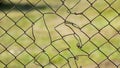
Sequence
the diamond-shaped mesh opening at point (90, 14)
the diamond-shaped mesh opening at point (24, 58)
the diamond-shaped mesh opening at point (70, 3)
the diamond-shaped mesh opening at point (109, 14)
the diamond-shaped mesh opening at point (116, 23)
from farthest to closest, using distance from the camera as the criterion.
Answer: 1. the diamond-shaped mesh opening at point (70, 3)
2. the diamond-shaped mesh opening at point (90, 14)
3. the diamond-shaped mesh opening at point (109, 14)
4. the diamond-shaped mesh opening at point (116, 23)
5. the diamond-shaped mesh opening at point (24, 58)

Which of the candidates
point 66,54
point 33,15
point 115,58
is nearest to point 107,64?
point 115,58

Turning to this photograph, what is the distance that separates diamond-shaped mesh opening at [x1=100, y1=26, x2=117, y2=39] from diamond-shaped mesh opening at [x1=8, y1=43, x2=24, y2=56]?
1.11m

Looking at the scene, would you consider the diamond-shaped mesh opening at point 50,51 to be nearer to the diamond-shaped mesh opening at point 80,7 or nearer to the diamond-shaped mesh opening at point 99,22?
the diamond-shaped mesh opening at point 99,22

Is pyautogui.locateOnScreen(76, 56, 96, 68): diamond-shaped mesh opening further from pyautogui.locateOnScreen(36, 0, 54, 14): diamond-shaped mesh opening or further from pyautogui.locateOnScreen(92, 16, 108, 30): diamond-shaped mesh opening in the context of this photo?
pyautogui.locateOnScreen(36, 0, 54, 14): diamond-shaped mesh opening

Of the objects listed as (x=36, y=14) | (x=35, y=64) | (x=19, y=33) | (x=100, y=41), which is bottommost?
(x=35, y=64)

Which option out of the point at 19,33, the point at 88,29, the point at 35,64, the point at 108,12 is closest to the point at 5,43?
the point at 19,33

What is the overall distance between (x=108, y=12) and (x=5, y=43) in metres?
1.60

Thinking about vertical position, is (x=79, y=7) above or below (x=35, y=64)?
above

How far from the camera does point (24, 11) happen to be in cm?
607

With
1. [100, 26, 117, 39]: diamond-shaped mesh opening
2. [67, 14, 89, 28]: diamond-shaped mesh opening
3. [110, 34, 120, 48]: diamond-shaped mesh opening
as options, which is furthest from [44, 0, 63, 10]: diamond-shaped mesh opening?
[110, 34, 120, 48]: diamond-shaped mesh opening

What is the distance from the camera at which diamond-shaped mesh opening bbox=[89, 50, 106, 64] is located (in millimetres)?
4906

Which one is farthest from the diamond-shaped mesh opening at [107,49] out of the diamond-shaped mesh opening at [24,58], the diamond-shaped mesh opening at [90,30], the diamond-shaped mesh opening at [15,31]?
the diamond-shaped mesh opening at [15,31]

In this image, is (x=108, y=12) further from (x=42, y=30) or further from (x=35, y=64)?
(x=35, y=64)

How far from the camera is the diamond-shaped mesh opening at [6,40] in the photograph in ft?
17.5
